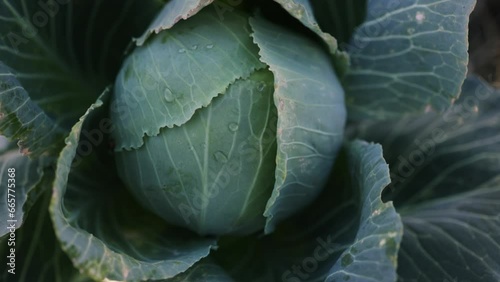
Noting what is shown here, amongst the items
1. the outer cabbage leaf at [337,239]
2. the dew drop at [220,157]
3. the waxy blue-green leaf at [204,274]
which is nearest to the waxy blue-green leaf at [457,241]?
the outer cabbage leaf at [337,239]

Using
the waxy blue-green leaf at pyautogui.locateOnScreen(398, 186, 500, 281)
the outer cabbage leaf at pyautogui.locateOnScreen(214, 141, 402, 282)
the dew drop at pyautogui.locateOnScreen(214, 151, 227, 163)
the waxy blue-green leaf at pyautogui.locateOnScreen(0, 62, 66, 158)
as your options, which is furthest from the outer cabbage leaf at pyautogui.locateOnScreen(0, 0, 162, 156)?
the waxy blue-green leaf at pyautogui.locateOnScreen(398, 186, 500, 281)

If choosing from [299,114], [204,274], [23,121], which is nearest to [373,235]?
[299,114]

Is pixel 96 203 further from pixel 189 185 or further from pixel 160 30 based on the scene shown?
pixel 160 30

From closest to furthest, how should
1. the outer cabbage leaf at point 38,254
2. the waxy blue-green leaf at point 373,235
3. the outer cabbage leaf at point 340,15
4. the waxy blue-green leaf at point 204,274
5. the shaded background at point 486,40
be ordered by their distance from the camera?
1. the waxy blue-green leaf at point 373,235
2. the waxy blue-green leaf at point 204,274
3. the outer cabbage leaf at point 38,254
4. the outer cabbage leaf at point 340,15
5. the shaded background at point 486,40

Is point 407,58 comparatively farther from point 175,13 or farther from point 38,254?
point 38,254

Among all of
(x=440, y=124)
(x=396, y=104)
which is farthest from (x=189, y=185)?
(x=440, y=124)

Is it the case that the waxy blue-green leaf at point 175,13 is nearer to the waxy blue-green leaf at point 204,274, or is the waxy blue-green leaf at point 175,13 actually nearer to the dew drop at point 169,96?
the dew drop at point 169,96
